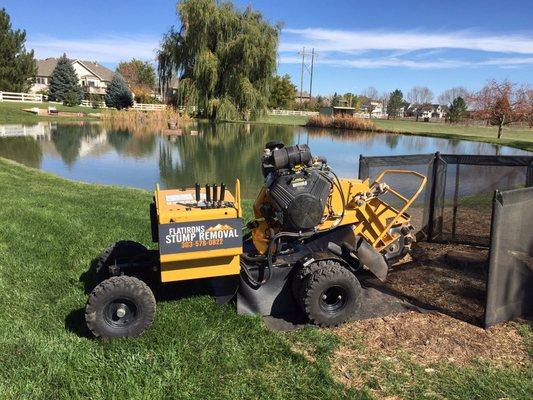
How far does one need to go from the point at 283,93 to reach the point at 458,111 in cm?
3146

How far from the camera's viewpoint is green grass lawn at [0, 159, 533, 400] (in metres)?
3.44

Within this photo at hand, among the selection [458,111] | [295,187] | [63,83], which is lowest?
[295,187]

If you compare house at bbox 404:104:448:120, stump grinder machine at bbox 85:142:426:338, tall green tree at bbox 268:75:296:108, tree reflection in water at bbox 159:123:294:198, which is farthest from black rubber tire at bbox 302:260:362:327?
house at bbox 404:104:448:120

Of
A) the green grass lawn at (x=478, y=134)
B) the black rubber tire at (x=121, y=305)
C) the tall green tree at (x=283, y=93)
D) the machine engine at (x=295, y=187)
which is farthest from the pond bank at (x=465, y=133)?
the black rubber tire at (x=121, y=305)

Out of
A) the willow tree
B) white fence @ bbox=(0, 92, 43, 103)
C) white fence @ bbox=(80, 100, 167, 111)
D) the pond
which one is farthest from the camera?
white fence @ bbox=(80, 100, 167, 111)

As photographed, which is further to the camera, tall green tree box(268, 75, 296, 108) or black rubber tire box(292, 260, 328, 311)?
tall green tree box(268, 75, 296, 108)

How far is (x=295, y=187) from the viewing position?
448 centimetres

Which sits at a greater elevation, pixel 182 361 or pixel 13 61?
pixel 13 61

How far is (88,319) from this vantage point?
3.96 metres

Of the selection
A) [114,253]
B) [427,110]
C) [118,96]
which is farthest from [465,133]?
[427,110]

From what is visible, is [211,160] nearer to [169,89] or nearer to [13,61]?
[169,89]

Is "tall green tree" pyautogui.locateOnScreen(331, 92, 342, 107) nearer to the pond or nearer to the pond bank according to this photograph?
the pond bank

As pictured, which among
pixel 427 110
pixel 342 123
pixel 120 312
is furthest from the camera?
pixel 427 110

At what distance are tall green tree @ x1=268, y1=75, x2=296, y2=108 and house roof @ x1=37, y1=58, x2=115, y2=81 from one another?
1100 inches
